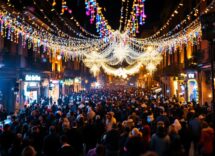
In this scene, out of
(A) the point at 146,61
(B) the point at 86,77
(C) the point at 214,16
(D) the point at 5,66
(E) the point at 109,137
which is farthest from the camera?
(B) the point at 86,77

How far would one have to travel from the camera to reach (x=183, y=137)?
8719 mm

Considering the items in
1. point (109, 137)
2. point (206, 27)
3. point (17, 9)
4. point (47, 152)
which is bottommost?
point (47, 152)

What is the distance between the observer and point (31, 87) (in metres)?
28.5

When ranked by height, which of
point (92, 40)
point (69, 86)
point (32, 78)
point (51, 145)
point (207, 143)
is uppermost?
point (92, 40)

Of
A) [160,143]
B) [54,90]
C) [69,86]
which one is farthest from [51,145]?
[69,86]

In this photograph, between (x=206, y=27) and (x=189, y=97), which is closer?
(x=206, y=27)

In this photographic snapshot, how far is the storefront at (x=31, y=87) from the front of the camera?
1064 inches

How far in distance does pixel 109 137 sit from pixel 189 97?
23.9 meters

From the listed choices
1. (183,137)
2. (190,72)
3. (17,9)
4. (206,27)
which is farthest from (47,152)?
(190,72)

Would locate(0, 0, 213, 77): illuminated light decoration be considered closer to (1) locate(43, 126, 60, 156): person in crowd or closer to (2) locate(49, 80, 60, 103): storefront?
(2) locate(49, 80, 60, 103): storefront

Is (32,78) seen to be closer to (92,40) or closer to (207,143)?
(92,40)

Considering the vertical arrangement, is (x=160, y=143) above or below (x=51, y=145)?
above

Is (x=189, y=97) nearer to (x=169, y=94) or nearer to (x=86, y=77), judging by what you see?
(x=169, y=94)

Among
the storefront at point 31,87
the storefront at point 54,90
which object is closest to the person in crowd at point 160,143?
the storefront at point 31,87
